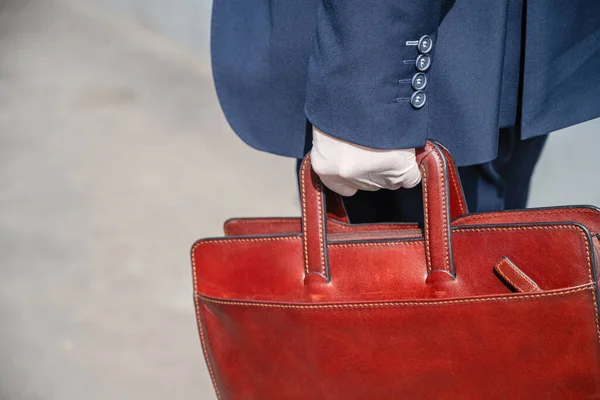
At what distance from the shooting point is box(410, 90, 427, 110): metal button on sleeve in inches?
35.8

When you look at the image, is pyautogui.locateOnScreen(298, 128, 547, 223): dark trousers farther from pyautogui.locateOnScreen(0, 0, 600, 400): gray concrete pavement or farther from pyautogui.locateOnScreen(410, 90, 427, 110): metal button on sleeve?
pyautogui.locateOnScreen(0, 0, 600, 400): gray concrete pavement

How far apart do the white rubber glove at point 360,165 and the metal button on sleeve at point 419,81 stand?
0.28ft

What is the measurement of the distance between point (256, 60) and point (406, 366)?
52 cm

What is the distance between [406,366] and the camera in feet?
3.35

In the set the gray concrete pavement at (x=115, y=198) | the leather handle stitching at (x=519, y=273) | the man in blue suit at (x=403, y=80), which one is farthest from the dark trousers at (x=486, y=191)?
the gray concrete pavement at (x=115, y=198)

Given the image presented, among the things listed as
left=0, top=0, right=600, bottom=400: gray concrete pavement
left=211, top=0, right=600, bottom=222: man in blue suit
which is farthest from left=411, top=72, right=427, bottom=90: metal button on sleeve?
left=0, top=0, right=600, bottom=400: gray concrete pavement

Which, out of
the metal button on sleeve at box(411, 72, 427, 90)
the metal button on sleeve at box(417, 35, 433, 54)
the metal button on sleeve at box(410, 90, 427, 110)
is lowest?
the metal button on sleeve at box(410, 90, 427, 110)

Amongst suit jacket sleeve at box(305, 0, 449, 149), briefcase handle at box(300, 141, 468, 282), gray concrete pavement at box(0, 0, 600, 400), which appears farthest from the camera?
gray concrete pavement at box(0, 0, 600, 400)

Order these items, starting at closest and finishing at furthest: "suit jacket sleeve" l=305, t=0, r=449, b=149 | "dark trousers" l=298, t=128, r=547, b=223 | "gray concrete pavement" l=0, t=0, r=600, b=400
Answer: "suit jacket sleeve" l=305, t=0, r=449, b=149
"dark trousers" l=298, t=128, r=547, b=223
"gray concrete pavement" l=0, t=0, r=600, b=400

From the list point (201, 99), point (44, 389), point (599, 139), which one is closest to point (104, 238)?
point (44, 389)

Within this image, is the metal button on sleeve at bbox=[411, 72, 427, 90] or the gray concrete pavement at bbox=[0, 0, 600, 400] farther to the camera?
the gray concrete pavement at bbox=[0, 0, 600, 400]

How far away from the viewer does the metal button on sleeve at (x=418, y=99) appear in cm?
91

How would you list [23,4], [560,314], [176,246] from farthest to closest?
[23,4] < [176,246] < [560,314]

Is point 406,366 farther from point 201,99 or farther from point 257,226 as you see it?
point 201,99
